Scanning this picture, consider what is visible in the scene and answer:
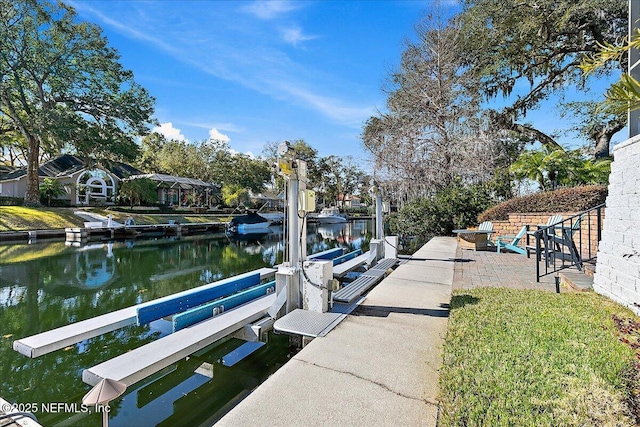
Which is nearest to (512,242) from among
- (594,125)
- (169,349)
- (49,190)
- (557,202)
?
(557,202)

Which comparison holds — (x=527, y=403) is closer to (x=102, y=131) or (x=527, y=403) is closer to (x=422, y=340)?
(x=422, y=340)

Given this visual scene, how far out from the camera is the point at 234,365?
3.60 meters

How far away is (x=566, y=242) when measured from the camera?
5.19 m

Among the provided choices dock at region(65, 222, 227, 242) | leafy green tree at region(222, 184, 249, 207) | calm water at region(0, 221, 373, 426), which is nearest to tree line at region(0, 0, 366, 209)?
dock at region(65, 222, 227, 242)

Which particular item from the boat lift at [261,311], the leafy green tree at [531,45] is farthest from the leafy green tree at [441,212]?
the boat lift at [261,311]

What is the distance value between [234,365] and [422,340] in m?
2.06

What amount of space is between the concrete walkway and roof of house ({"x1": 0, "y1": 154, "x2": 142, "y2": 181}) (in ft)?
90.7

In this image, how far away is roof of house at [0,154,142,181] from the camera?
26.0m

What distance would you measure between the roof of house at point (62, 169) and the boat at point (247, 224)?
11995 millimetres

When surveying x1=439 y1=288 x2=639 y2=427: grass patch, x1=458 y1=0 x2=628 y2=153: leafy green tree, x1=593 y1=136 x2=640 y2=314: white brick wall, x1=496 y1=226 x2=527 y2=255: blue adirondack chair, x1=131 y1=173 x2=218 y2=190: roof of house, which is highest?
x1=458 y1=0 x2=628 y2=153: leafy green tree

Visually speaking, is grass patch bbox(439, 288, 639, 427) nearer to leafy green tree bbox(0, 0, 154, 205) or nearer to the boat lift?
the boat lift

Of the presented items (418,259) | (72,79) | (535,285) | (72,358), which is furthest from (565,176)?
Answer: (72,79)

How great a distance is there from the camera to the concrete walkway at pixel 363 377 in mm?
2014

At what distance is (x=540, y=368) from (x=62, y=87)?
26.9 meters
